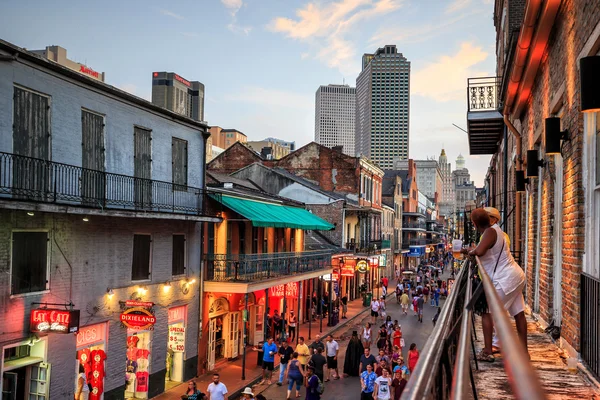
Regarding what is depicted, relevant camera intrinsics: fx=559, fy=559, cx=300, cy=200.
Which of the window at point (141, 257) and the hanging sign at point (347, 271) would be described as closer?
the window at point (141, 257)

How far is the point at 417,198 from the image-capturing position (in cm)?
8181

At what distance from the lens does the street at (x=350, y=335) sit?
1736 cm

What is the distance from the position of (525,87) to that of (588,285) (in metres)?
6.79

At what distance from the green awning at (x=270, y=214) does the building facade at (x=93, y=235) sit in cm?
142

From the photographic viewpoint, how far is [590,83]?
5.02m

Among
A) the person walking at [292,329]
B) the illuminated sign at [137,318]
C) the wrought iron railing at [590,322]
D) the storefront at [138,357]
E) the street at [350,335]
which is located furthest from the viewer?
the person walking at [292,329]

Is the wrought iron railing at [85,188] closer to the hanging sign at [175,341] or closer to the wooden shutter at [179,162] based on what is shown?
the wooden shutter at [179,162]

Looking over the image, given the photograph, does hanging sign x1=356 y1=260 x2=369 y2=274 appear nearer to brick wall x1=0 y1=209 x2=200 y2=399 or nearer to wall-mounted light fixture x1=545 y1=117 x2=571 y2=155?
brick wall x1=0 y1=209 x2=200 y2=399

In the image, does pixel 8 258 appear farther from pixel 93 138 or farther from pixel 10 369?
pixel 93 138

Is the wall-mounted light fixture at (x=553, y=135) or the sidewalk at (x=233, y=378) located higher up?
the wall-mounted light fixture at (x=553, y=135)

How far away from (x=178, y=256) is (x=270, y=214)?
5309 millimetres

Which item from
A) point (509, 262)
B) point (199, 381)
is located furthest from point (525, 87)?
point (199, 381)

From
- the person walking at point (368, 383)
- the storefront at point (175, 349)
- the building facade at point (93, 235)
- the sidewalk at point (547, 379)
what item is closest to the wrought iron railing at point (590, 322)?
the sidewalk at point (547, 379)

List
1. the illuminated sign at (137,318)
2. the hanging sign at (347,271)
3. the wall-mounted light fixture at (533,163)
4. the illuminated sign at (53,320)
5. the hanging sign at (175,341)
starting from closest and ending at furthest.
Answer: the wall-mounted light fixture at (533,163) < the illuminated sign at (53,320) < the illuminated sign at (137,318) < the hanging sign at (175,341) < the hanging sign at (347,271)
